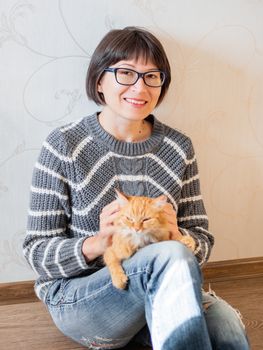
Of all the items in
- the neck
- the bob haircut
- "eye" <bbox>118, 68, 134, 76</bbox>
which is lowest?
the neck

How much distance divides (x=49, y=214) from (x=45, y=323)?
1.54 ft

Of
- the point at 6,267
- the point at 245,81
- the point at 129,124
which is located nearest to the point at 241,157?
the point at 245,81

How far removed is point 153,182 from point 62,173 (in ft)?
0.82

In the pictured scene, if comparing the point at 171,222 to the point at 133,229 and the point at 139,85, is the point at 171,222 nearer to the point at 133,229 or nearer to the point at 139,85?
the point at 133,229

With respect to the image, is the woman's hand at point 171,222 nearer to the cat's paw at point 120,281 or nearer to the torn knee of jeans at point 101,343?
the cat's paw at point 120,281

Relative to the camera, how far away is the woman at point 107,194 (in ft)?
3.18

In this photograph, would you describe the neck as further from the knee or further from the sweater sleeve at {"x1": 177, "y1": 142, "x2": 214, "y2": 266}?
the knee

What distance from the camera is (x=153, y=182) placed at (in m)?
1.12

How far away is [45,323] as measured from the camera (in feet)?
4.35

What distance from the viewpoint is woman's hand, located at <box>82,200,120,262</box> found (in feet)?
3.14

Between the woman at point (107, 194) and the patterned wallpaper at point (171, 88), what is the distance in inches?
5.3

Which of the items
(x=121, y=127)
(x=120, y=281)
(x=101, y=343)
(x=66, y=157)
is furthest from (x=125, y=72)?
(x=101, y=343)

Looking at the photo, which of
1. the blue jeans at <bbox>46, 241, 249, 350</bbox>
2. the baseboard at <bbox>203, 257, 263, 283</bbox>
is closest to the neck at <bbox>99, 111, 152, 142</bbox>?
the blue jeans at <bbox>46, 241, 249, 350</bbox>

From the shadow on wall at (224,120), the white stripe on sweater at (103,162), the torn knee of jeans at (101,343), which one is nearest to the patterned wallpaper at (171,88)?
the shadow on wall at (224,120)
